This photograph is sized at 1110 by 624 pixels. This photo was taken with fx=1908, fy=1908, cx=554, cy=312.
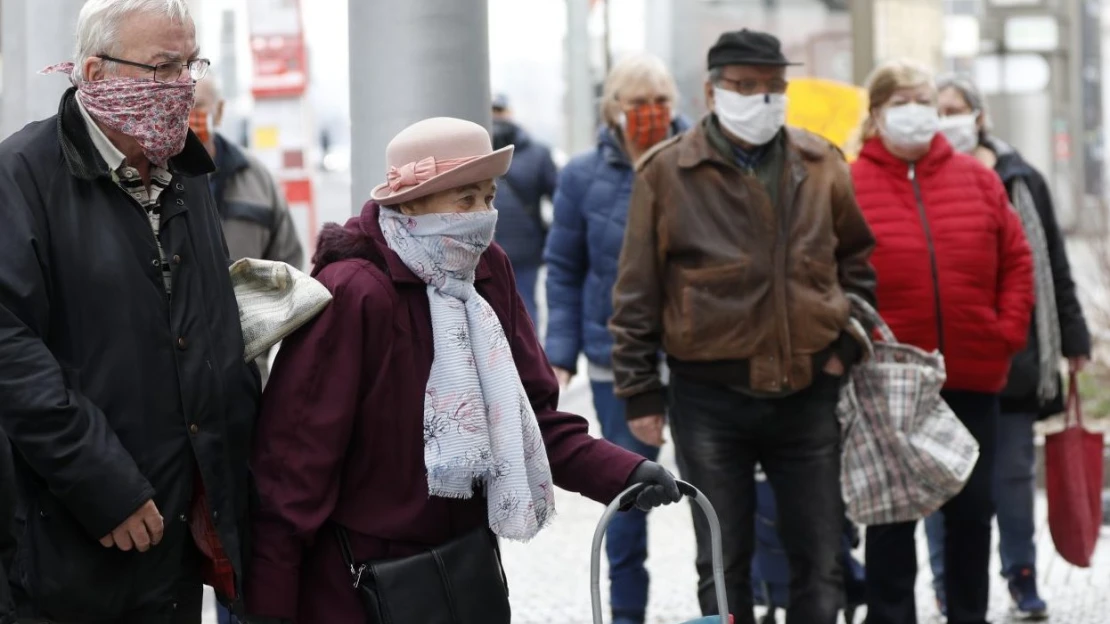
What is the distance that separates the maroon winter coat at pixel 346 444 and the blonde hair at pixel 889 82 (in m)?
2.90

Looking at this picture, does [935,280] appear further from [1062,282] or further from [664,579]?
[664,579]

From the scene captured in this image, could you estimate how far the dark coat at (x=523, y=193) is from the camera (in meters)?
10.2

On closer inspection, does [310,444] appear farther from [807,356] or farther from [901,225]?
[901,225]

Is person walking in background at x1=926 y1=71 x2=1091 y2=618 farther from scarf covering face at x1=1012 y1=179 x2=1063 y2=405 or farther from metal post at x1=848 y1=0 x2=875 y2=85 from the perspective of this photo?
metal post at x1=848 y1=0 x2=875 y2=85

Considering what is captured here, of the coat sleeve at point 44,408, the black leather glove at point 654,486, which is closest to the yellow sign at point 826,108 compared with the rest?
the black leather glove at point 654,486

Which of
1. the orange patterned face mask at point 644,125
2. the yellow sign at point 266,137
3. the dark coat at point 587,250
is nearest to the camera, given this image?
the dark coat at point 587,250

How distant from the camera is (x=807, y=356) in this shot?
5.44 meters

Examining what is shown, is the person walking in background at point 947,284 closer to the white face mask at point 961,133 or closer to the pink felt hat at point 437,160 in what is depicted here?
the white face mask at point 961,133

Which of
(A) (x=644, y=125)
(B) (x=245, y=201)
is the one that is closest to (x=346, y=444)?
(B) (x=245, y=201)

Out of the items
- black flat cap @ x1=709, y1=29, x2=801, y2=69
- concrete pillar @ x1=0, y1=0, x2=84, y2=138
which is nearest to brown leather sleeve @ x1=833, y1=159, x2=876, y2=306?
black flat cap @ x1=709, y1=29, x2=801, y2=69

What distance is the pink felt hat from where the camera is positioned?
385 cm

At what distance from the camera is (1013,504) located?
7.32 metres

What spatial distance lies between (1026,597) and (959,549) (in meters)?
0.89

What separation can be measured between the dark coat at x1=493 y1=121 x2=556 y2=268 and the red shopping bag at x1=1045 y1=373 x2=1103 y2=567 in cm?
397
